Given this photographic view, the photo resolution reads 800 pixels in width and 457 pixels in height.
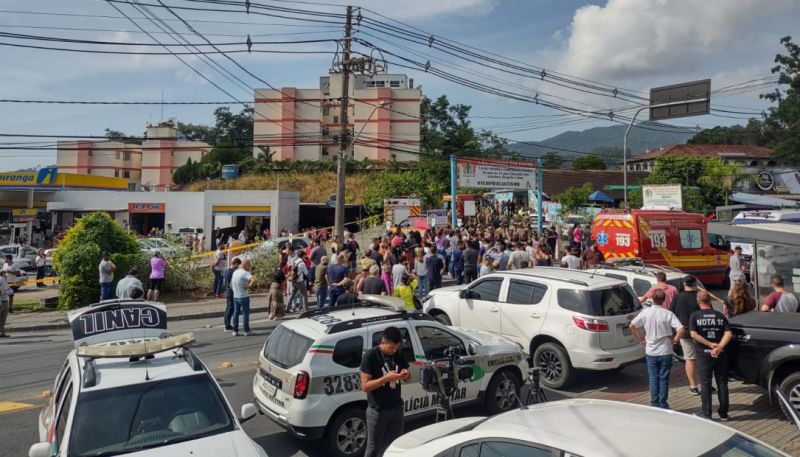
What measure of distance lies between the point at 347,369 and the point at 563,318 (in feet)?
13.4

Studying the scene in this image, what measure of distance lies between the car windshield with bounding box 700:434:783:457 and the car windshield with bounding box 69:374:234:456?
3.74m

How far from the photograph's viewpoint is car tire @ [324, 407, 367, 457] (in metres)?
6.41

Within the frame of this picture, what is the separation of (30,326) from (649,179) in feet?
147

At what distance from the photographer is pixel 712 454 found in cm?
327

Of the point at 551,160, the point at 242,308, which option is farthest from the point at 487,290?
the point at 551,160

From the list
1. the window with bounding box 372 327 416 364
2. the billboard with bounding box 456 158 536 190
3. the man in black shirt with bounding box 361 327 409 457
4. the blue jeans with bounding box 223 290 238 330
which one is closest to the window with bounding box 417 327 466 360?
the window with bounding box 372 327 416 364

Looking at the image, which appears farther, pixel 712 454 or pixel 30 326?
pixel 30 326

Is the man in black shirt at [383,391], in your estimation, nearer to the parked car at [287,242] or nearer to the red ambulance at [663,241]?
the red ambulance at [663,241]

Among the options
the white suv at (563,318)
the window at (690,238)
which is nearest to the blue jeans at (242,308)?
the white suv at (563,318)

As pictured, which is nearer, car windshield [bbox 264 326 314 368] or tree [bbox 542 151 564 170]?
car windshield [bbox 264 326 314 368]

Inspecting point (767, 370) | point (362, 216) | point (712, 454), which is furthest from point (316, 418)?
point (362, 216)

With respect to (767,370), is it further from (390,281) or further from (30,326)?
(30,326)

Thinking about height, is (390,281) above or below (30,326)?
above

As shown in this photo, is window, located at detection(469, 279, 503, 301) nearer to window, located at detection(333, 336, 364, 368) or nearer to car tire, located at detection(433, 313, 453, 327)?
car tire, located at detection(433, 313, 453, 327)
